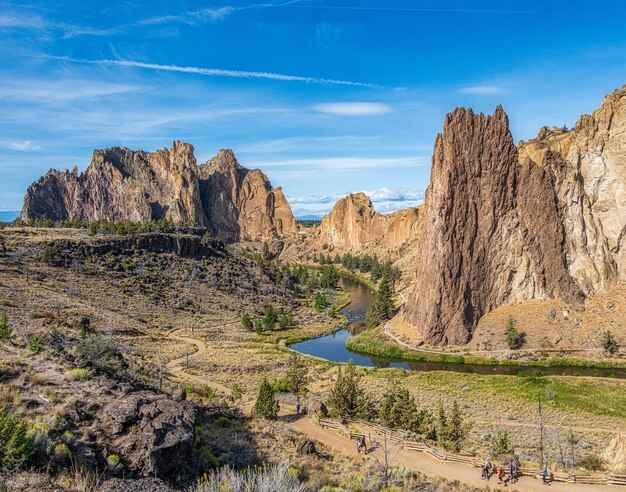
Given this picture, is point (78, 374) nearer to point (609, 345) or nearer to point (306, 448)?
point (306, 448)

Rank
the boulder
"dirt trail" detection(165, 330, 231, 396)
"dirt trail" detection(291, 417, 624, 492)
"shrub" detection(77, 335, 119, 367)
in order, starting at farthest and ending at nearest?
"dirt trail" detection(165, 330, 231, 396) < the boulder < "shrub" detection(77, 335, 119, 367) < "dirt trail" detection(291, 417, 624, 492)

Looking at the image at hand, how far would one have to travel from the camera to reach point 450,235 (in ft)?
237

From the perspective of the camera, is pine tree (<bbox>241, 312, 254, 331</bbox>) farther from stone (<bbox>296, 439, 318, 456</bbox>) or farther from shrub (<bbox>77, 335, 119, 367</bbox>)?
stone (<bbox>296, 439, 318, 456</bbox>)

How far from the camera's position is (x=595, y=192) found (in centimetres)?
7300

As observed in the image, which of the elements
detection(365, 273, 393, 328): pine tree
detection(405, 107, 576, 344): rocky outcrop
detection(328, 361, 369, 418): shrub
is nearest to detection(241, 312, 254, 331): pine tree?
detection(365, 273, 393, 328): pine tree

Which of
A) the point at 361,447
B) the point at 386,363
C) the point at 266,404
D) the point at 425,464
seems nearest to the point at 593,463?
the point at 425,464

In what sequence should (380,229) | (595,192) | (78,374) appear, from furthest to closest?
(380,229), (595,192), (78,374)

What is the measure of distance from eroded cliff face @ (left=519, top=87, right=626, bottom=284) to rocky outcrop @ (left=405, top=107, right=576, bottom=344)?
8.28ft

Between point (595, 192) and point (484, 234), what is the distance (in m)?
19.5

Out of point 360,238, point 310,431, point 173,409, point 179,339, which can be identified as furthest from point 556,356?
point 360,238

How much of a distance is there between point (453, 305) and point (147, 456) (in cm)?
6164

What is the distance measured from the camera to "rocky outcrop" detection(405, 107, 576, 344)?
228 feet

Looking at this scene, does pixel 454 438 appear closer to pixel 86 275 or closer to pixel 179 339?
pixel 179 339

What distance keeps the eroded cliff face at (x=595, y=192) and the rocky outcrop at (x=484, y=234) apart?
2525 mm
